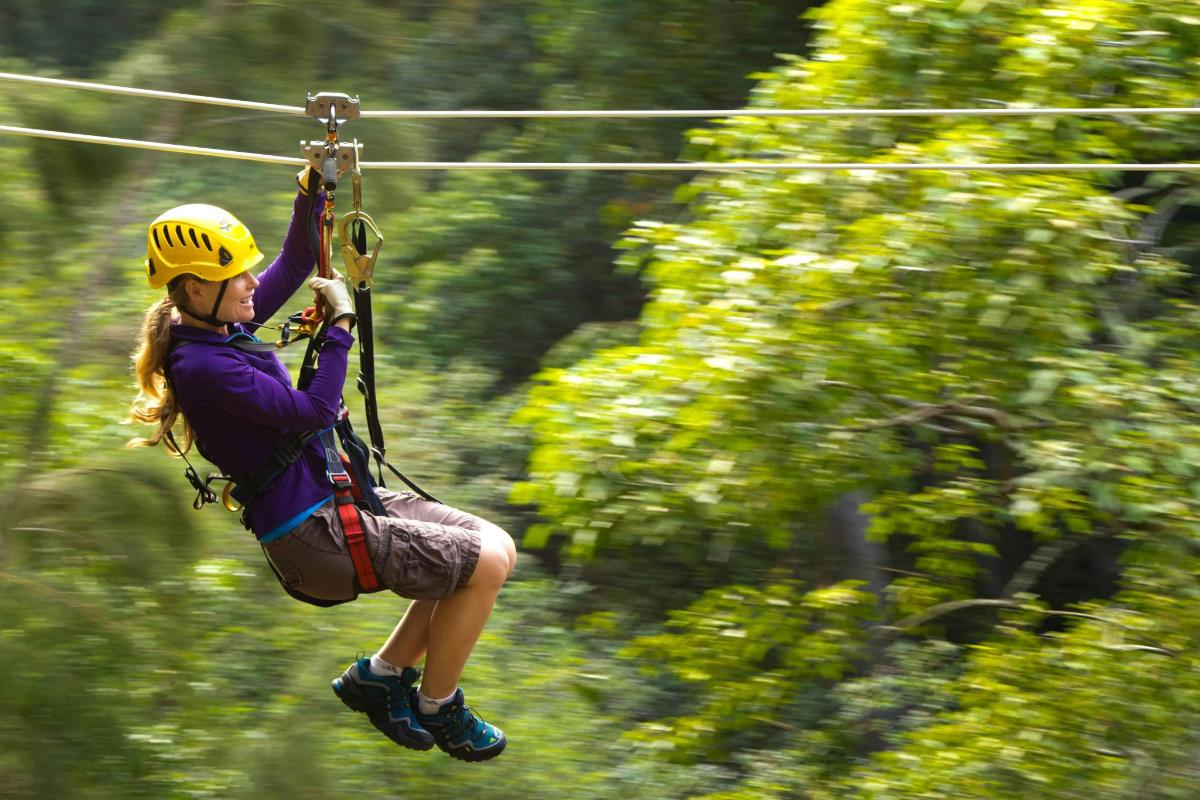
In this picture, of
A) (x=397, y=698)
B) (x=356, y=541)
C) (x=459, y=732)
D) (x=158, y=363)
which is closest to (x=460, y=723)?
(x=459, y=732)

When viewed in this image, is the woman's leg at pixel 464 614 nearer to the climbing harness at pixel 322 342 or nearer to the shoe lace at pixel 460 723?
the shoe lace at pixel 460 723

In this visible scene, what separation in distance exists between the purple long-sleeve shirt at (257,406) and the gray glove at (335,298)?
0.04 metres

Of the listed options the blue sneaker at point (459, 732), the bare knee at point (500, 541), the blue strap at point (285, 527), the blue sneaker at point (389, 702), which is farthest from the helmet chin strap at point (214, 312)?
the blue sneaker at point (459, 732)

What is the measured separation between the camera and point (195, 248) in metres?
2.87

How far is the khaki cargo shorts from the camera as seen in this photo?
3010 millimetres

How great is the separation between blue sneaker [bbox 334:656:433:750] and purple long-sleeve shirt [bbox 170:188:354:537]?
0.42m

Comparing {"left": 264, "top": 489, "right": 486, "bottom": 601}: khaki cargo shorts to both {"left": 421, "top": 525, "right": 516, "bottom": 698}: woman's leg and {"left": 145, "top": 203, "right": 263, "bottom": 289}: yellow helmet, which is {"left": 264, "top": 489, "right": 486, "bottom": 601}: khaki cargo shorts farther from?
{"left": 145, "top": 203, "right": 263, "bottom": 289}: yellow helmet

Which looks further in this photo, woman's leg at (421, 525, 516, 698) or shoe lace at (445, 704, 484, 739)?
shoe lace at (445, 704, 484, 739)

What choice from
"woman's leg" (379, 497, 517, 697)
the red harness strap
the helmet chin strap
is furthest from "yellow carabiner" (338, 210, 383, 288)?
"woman's leg" (379, 497, 517, 697)

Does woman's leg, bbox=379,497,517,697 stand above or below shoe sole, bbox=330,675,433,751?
above

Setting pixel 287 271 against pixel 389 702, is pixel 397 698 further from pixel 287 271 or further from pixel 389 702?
pixel 287 271

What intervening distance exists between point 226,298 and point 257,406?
0.24 meters

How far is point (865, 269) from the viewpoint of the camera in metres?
4.49

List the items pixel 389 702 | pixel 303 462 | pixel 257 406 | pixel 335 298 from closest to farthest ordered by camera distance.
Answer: pixel 257 406, pixel 335 298, pixel 303 462, pixel 389 702
